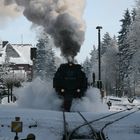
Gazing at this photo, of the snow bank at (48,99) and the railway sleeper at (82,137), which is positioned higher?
the snow bank at (48,99)

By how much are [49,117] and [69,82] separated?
7.76 m

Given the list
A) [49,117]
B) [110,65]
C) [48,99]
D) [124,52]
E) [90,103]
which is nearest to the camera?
[49,117]

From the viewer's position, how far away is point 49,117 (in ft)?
71.1

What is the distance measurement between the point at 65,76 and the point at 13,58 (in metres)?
86.3

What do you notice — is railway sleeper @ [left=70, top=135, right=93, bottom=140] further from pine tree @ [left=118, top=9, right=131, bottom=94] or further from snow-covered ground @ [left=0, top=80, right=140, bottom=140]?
pine tree @ [left=118, top=9, right=131, bottom=94]

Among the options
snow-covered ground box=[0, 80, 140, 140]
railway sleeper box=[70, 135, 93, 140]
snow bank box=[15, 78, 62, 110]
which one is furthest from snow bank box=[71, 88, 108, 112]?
railway sleeper box=[70, 135, 93, 140]

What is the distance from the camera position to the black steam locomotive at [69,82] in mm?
29156

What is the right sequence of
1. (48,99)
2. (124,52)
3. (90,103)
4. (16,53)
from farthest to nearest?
(16,53)
(124,52)
(48,99)
(90,103)

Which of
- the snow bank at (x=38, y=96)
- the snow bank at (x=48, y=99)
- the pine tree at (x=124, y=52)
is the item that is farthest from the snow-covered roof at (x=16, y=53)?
the snow bank at (x=48, y=99)

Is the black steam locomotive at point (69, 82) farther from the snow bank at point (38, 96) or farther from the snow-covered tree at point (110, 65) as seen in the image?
the snow-covered tree at point (110, 65)

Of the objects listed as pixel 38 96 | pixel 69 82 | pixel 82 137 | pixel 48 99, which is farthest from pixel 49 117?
pixel 38 96

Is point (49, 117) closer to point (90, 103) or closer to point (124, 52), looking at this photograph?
point (90, 103)

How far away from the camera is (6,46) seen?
11538 cm

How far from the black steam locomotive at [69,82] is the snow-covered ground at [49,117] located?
509mm
